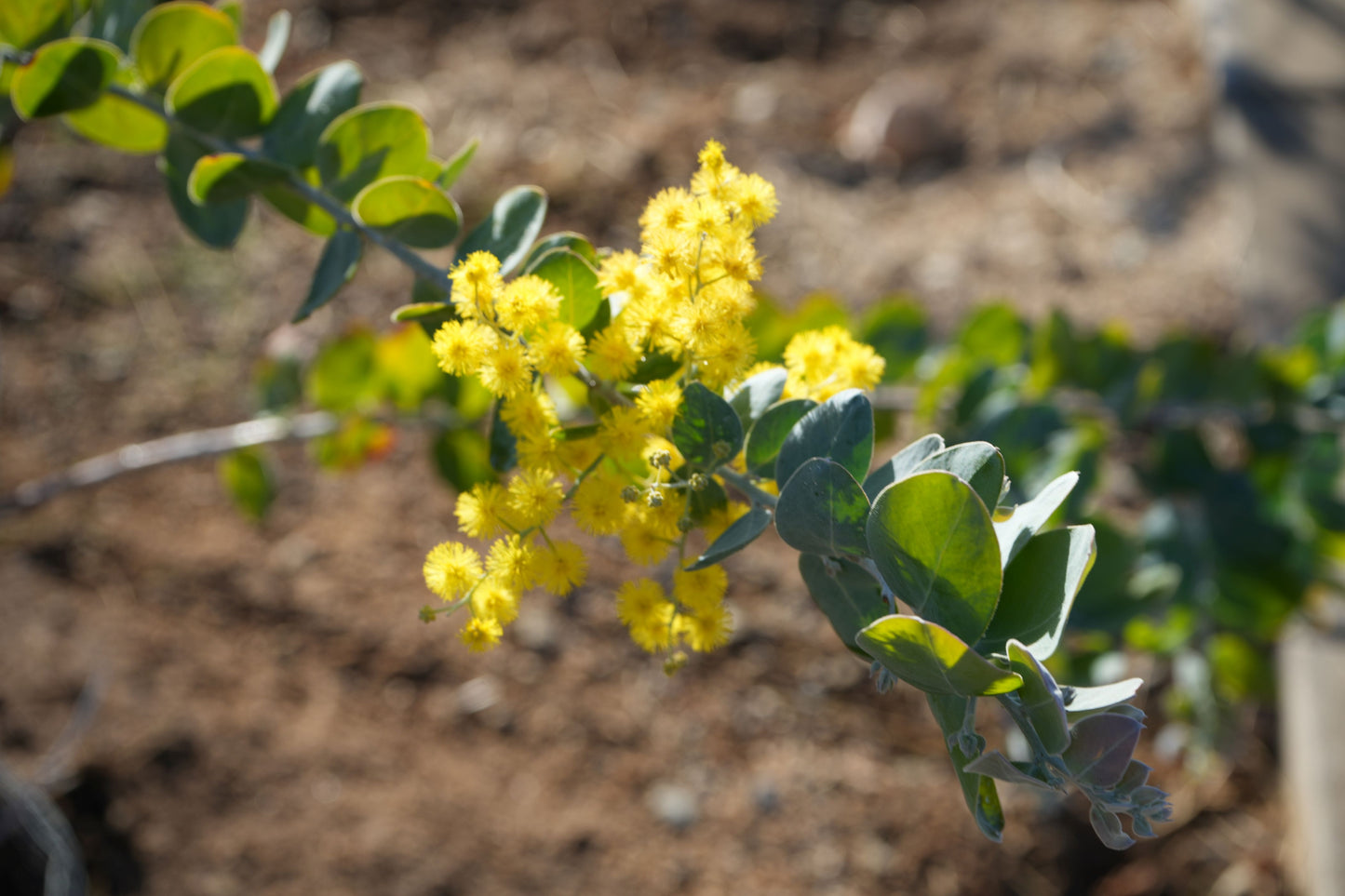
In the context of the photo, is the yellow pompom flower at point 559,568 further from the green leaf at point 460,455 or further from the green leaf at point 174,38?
the green leaf at point 460,455

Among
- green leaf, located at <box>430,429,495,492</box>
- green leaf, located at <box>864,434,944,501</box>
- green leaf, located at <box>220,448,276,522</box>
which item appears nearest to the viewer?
green leaf, located at <box>864,434,944,501</box>

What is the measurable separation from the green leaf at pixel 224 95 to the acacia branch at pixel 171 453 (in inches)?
26.0

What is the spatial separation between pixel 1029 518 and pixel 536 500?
1.05 feet

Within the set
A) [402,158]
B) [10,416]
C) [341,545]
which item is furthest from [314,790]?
[402,158]

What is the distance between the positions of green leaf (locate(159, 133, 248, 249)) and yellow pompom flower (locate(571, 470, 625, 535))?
57 cm

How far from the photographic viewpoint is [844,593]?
0.65 meters

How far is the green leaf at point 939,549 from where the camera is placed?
0.52 meters

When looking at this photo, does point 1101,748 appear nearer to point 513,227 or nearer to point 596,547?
point 513,227

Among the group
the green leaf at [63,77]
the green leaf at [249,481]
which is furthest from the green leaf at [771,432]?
the green leaf at [249,481]

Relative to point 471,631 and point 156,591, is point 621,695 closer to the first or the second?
point 156,591

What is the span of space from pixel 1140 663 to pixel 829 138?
177cm

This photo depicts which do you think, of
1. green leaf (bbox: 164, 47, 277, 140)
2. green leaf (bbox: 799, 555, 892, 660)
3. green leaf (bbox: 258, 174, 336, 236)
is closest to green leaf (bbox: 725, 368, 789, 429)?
green leaf (bbox: 799, 555, 892, 660)

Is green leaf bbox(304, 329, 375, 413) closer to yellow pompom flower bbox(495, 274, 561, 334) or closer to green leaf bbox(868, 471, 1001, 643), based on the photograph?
yellow pompom flower bbox(495, 274, 561, 334)

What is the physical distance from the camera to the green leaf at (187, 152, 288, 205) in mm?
815
